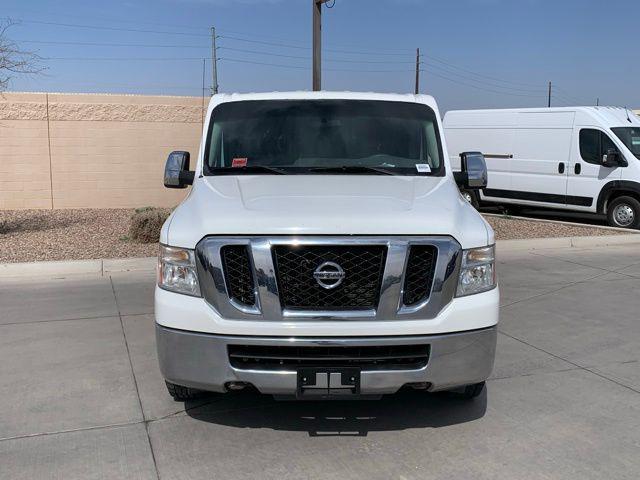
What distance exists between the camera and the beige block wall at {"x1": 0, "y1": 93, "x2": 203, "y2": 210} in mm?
13805

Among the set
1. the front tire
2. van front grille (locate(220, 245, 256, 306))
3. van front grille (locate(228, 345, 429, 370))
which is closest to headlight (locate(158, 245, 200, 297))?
van front grille (locate(220, 245, 256, 306))

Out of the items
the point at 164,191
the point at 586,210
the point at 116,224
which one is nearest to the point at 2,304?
the point at 116,224

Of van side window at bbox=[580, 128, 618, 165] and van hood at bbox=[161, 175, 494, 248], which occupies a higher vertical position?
van side window at bbox=[580, 128, 618, 165]

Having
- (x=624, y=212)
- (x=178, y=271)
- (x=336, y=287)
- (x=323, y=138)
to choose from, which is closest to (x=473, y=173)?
(x=323, y=138)

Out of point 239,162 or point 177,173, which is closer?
point 239,162

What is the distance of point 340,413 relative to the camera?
407 cm

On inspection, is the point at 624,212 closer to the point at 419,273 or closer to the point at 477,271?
the point at 477,271

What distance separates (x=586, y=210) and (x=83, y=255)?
10.5 metres

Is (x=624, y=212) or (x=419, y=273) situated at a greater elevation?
(x=419, y=273)

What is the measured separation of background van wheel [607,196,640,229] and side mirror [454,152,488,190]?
9303 millimetres

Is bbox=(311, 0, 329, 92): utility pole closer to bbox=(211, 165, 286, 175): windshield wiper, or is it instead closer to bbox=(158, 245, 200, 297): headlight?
bbox=(211, 165, 286, 175): windshield wiper

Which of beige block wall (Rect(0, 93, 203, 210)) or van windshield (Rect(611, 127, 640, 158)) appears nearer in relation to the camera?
van windshield (Rect(611, 127, 640, 158))

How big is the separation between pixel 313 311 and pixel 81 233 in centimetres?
881

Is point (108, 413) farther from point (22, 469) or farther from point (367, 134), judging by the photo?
point (367, 134)
